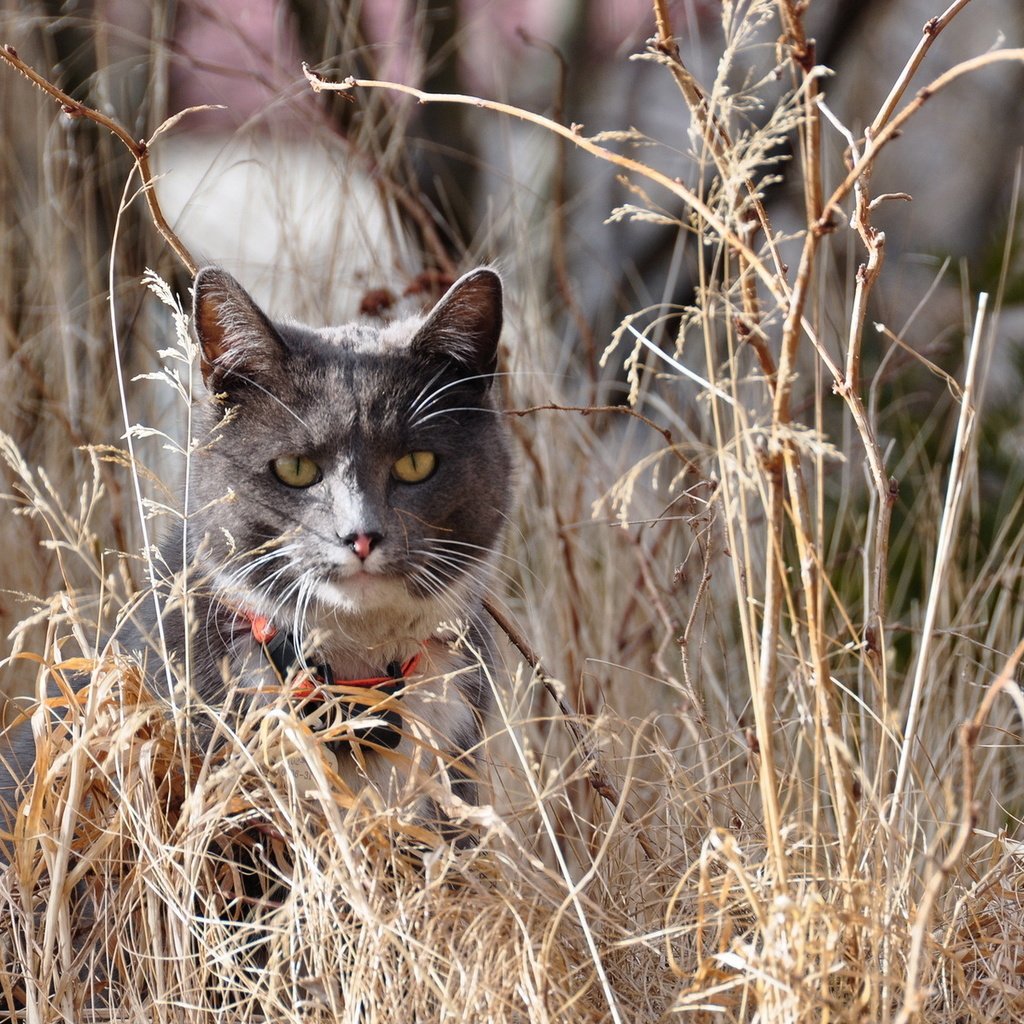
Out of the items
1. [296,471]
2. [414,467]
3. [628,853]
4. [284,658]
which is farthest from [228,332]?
[628,853]

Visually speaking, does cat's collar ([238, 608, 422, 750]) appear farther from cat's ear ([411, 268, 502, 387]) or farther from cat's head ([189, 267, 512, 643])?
cat's ear ([411, 268, 502, 387])

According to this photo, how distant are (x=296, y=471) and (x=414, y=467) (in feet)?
0.55

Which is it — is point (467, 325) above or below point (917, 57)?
below

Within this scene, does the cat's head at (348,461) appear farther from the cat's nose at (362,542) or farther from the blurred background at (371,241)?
the blurred background at (371,241)

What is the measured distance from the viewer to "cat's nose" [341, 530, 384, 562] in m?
1.59

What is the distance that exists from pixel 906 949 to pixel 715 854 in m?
0.22

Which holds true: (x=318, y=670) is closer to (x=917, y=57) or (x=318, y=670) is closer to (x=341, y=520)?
(x=341, y=520)

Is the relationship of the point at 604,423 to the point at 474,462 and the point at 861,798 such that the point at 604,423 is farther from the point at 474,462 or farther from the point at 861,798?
the point at 861,798

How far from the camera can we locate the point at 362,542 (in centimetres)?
159

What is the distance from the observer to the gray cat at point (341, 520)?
162cm

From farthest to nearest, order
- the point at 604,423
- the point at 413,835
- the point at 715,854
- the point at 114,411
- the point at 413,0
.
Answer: the point at 413,0 < the point at 604,423 < the point at 114,411 < the point at 413,835 < the point at 715,854

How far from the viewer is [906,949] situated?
4.00ft

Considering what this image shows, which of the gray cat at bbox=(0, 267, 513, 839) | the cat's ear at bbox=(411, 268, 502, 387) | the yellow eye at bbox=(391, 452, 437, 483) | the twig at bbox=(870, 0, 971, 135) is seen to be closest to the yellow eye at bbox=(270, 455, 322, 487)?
the gray cat at bbox=(0, 267, 513, 839)

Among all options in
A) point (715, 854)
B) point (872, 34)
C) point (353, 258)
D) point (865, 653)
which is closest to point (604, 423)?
point (353, 258)
